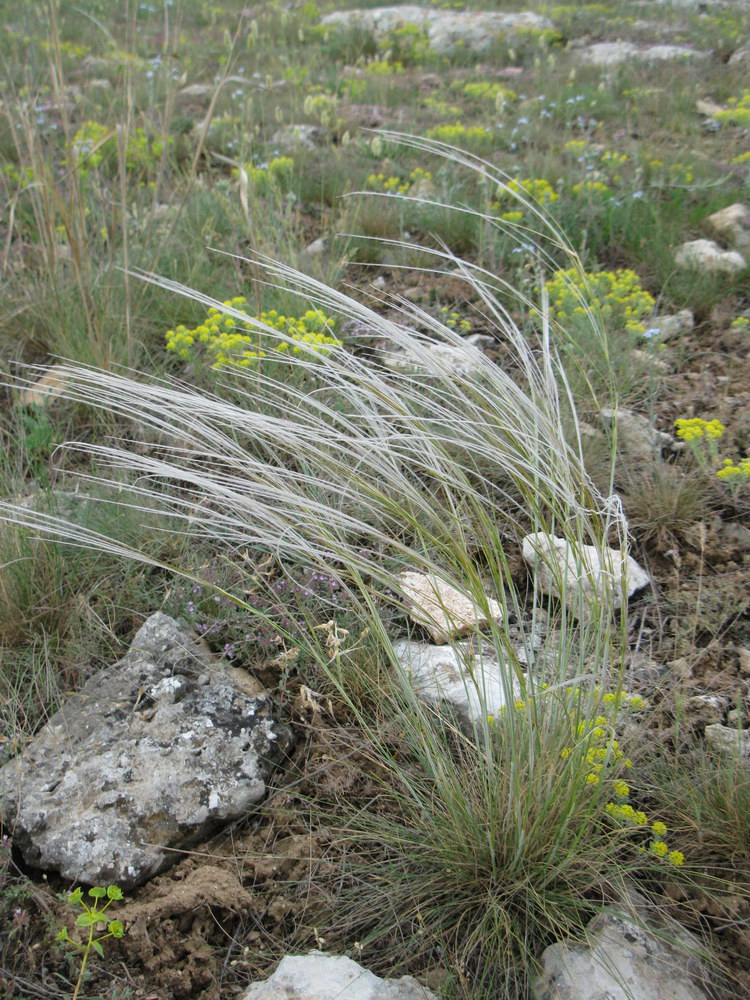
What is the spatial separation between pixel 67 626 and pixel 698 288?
8.68 feet

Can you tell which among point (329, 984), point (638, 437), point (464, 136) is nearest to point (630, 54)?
point (464, 136)

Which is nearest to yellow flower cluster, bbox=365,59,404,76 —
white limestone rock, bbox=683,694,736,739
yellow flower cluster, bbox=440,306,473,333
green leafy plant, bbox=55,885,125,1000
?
yellow flower cluster, bbox=440,306,473,333

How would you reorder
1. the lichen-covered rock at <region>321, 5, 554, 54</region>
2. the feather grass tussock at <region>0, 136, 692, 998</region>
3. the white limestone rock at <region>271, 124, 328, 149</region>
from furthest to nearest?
the lichen-covered rock at <region>321, 5, 554, 54</region> < the white limestone rock at <region>271, 124, 328, 149</region> < the feather grass tussock at <region>0, 136, 692, 998</region>

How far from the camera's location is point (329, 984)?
1.30m

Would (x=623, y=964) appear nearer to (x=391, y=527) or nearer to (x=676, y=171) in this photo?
(x=391, y=527)

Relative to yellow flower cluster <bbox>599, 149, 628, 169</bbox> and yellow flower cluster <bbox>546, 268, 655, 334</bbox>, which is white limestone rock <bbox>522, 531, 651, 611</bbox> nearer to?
yellow flower cluster <bbox>546, 268, 655, 334</bbox>

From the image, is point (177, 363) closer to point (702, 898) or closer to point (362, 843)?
point (362, 843)

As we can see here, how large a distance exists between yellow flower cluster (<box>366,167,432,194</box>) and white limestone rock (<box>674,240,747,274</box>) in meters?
1.31

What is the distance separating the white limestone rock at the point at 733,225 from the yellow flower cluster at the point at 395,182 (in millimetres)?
1406

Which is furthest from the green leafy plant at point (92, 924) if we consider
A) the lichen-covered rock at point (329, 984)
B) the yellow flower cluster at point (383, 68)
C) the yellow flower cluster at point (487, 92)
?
the yellow flower cluster at point (383, 68)

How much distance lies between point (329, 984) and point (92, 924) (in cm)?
42

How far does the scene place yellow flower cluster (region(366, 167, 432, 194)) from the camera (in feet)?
12.5

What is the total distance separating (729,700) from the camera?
1.74 meters

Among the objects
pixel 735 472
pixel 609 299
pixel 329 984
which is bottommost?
pixel 329 984
